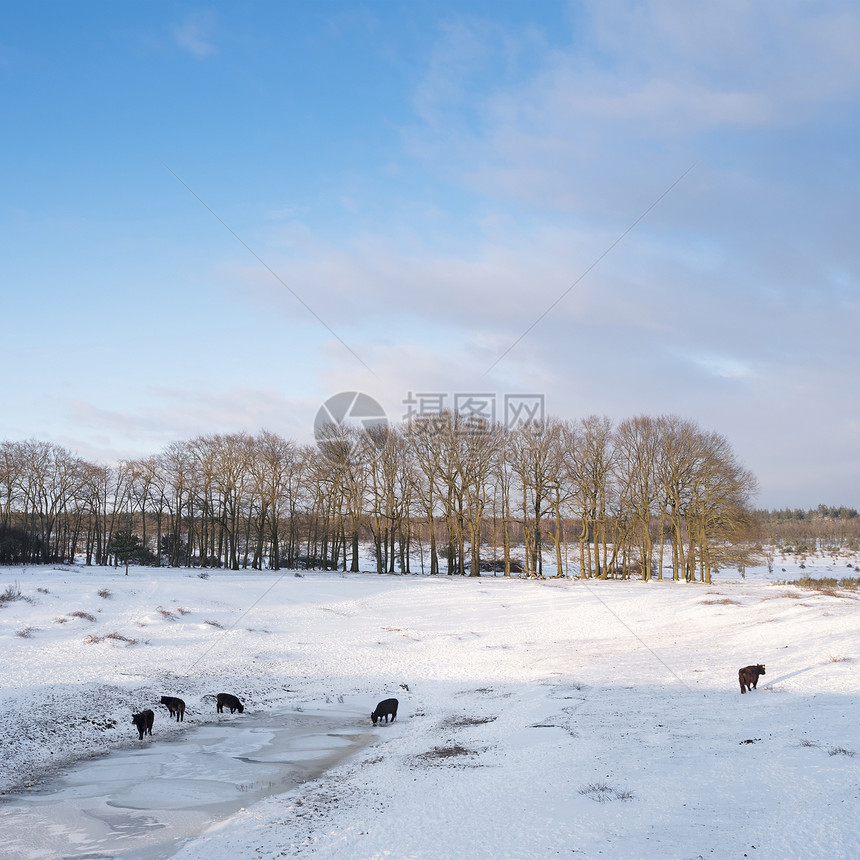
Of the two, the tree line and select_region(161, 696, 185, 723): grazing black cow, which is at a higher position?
the tree line

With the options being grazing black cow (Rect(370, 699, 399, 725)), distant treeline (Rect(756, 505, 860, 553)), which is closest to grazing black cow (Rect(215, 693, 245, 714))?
grazing black cow (Rect(370, 699, 399, 725))

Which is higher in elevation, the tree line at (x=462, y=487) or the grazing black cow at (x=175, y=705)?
the tree line at (x=462, y=487)

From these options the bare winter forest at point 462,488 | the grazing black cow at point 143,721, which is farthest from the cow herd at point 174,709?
the bare winter forest at point 462,488

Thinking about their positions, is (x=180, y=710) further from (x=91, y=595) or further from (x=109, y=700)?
(x=91, y=595)

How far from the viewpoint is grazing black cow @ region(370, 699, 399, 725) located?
16078 mm

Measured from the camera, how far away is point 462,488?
2060 inches

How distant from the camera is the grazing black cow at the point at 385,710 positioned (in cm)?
1608

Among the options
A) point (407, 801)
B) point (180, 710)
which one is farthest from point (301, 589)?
A: point (407, 801)

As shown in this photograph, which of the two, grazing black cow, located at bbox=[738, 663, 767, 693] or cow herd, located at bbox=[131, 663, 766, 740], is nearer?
cow herd, located at bbox=[131, 663, 766, 740]

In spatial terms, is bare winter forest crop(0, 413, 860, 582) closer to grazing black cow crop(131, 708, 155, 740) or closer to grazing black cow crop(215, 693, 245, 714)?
grazing black cow crop(215, 693, 245, 714)

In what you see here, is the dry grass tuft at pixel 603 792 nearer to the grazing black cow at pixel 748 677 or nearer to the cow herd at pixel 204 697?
the cow herd at pixel 204 697

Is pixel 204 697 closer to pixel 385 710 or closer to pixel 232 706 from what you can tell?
pixel 232 706

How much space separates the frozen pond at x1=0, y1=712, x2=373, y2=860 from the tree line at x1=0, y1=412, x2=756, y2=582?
37.3 m

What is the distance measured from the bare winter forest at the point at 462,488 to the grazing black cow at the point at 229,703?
3383 cm
